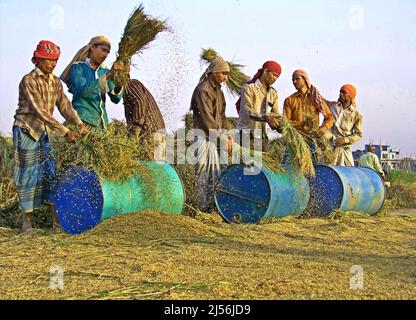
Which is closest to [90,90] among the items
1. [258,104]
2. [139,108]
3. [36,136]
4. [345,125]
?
[36,136]

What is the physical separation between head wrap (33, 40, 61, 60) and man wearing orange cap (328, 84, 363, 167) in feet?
13.7

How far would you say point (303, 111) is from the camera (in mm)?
8406

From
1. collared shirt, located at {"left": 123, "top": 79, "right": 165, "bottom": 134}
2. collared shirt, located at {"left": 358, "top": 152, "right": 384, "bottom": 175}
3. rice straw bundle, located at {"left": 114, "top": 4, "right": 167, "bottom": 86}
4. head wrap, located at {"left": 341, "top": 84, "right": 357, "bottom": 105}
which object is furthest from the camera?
collared shirt, located at {"left": 358, "top": 152, "right": 384, "bottom": 175}

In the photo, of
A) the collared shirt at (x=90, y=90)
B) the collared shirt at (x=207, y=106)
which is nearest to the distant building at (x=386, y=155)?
the collared shirt at (x=207, y=106)

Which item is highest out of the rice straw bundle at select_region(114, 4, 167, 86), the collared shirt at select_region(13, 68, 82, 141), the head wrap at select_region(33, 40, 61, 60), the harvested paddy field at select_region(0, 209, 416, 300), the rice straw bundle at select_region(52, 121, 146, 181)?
the rice straw bundle at select_region(114, 4, 167, 86)

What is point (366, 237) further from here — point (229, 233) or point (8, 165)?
point (8, 165)

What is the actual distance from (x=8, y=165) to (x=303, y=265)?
534 centimetres

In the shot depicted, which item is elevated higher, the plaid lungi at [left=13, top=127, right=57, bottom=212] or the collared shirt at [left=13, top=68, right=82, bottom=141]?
the collared shirt at [left=13, top=68, right=82, bottom=141]

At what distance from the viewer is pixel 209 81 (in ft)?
25.1

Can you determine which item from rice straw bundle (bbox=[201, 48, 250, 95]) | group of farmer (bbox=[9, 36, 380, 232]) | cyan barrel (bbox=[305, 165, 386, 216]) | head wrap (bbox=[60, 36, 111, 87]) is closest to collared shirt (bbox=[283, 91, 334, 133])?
group of farmer (bbox=[9, 36, 380, 232])

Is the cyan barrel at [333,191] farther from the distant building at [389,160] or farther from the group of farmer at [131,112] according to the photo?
the distant building at [389,160]

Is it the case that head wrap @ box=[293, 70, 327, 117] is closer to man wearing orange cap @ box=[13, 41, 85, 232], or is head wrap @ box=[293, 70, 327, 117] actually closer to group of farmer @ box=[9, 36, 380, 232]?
group of farmer @ box=[9, 36, 380, 232]

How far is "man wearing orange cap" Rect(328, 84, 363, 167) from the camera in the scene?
910 centimetres

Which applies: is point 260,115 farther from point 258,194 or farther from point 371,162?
point 371,162
